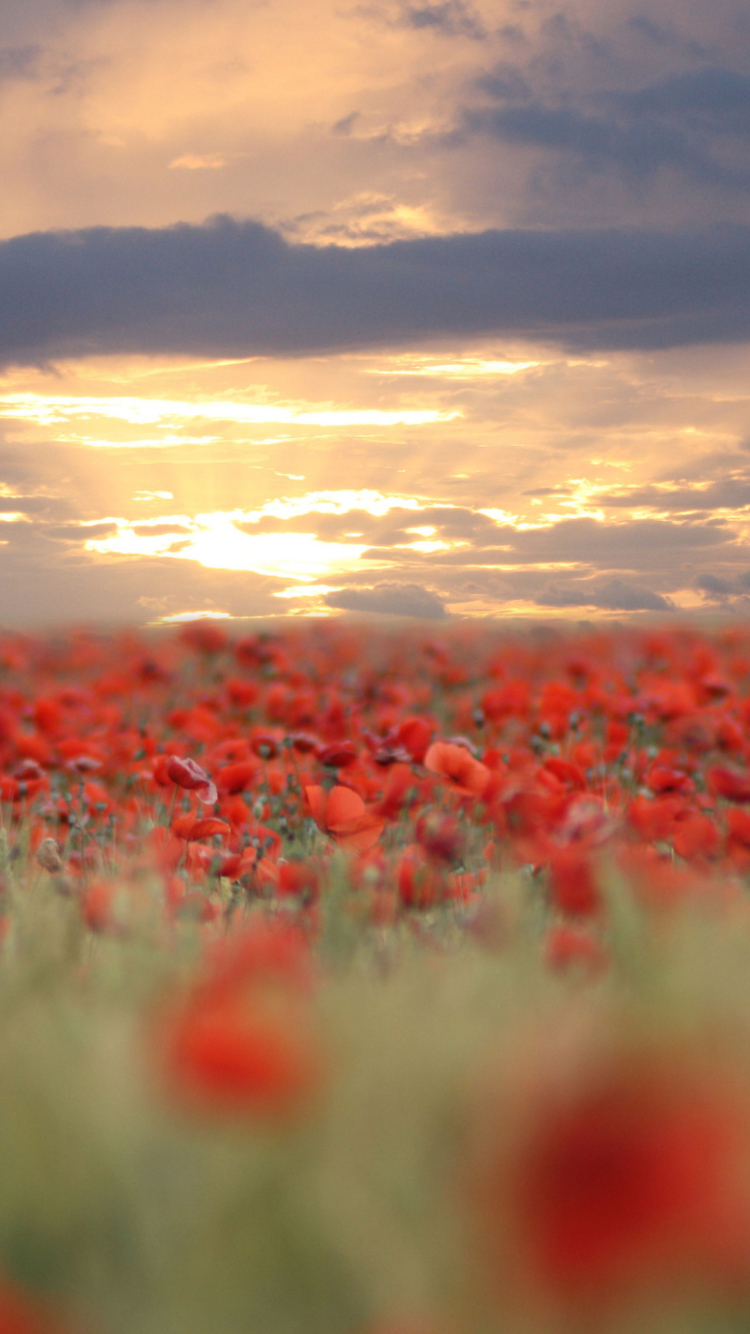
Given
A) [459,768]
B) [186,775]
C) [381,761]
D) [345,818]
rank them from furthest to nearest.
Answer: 1. [381,761]
2. [186,775]
3. [459,768]
4. [345,818]

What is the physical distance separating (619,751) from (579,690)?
1.06 meters

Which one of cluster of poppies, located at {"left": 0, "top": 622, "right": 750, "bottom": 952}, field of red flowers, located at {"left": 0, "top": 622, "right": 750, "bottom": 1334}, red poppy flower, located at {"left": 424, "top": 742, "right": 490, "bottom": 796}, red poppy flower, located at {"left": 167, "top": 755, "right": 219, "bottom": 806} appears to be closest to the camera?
field of red flowers, located at {"left": 0, "top": 622, "right": 750, "bottom": 1334}

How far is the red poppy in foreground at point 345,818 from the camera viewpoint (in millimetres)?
2102

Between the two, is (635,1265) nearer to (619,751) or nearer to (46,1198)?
(46,1198)

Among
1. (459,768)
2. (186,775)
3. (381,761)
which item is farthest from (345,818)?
(381,761)

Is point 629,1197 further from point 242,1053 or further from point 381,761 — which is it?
point 381,761

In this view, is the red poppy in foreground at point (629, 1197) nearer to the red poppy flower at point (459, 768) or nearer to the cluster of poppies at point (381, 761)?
the cluster of poppies at point (381, 761)

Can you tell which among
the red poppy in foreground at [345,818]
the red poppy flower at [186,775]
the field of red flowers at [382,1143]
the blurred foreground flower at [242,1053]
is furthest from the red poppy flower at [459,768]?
the blurred foreground flower at [242,1053]

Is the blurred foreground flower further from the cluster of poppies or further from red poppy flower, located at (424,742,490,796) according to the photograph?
red poppy flower, located at (424,742,490,796)

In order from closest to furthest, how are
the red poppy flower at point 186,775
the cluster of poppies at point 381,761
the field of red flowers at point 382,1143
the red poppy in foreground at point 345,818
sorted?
the field of red flowers at point 382,1143
the cluster of poppies at point 381,761
the red poppy in foreground at point 345,818
the red poppy flower at point 186,775

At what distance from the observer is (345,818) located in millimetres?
2119

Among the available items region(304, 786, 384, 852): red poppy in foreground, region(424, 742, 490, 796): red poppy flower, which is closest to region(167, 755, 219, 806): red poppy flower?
region(304, 786, 384, 852): red poppy in foreground

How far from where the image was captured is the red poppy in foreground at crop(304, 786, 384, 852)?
210 centimetres

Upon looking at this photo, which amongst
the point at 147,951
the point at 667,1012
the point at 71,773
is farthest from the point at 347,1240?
the point at 71,773
